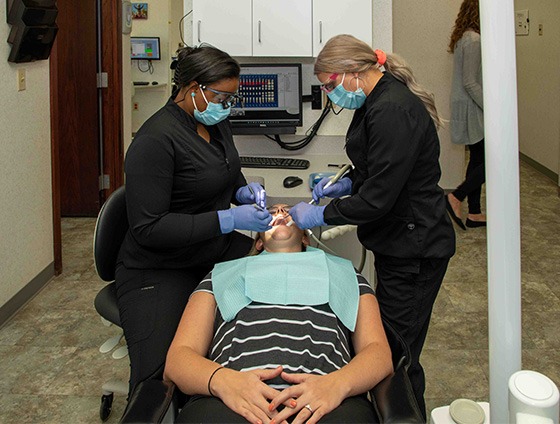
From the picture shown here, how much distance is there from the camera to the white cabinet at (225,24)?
3.04 meters

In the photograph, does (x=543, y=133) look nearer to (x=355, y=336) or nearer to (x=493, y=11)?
(x=355, y=336)

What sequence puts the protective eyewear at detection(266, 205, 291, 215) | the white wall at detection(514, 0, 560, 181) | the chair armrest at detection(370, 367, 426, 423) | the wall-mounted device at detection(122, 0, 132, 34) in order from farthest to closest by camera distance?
the white wall at detection(514, 0, 560, 181)
the wall-mounted device at detection(122, 0, 132, 34)
the protective eyewear at detection(266, 205, 291, 215)
the chair armrest at detection(370, 367, 426, 423)

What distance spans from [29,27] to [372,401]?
2436 millimetres

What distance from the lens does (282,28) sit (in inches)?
120

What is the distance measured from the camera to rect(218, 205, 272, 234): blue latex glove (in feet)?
6.16

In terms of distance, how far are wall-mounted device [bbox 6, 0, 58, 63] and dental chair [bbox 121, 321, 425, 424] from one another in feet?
7.07

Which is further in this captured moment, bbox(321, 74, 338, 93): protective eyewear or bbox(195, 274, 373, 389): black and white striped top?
bbox(321, 74, 338, 93): protective eyewear

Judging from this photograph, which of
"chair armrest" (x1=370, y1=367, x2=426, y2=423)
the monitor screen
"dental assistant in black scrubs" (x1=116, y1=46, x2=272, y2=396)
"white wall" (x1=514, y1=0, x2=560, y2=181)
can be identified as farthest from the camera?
the monitor screen

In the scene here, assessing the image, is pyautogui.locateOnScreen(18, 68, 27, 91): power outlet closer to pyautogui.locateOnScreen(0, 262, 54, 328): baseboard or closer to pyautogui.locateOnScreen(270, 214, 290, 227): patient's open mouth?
pyautogui.locateOnScreen(0, 262, 54, 328): baseboard

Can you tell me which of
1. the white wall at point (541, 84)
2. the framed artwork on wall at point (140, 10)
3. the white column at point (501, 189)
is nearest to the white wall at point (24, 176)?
the white column at point (501, 189)

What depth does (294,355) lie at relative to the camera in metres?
1.50

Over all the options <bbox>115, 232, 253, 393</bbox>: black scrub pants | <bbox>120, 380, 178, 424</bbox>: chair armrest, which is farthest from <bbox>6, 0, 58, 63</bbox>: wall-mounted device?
<bbox>120, 380, 178, 424</bbox>: chair armrest

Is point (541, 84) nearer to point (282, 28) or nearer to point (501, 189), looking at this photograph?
point (282, 28)

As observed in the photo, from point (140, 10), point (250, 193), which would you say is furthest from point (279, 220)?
point (140, 10)
